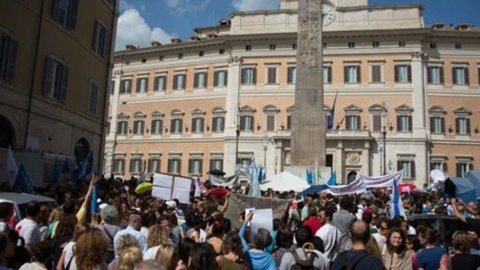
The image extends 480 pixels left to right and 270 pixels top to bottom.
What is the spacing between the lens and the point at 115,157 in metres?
43.7

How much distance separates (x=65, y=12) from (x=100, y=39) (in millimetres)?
3148

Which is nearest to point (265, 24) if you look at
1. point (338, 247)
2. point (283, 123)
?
point (283, 123)

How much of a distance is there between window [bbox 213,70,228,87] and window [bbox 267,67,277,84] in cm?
406

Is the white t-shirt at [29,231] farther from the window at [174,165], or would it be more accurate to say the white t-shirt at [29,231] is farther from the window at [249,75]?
the window at [174,165]

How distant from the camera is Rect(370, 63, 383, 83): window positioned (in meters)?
36.5

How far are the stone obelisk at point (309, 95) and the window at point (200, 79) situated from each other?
22.2m

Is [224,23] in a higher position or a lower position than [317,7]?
higher

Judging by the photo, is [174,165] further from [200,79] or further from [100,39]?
[100,39]

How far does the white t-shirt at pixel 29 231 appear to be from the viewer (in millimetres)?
5027

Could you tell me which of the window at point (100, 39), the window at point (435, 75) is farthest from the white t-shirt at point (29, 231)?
the window at point (435, 75)

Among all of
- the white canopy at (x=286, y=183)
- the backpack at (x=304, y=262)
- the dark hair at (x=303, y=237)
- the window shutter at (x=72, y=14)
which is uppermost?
the window shutter at (x=72, y=14)

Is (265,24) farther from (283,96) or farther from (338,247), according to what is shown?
(338,247)

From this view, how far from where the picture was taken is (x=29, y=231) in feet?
16.6

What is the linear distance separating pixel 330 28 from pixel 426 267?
35557mm
